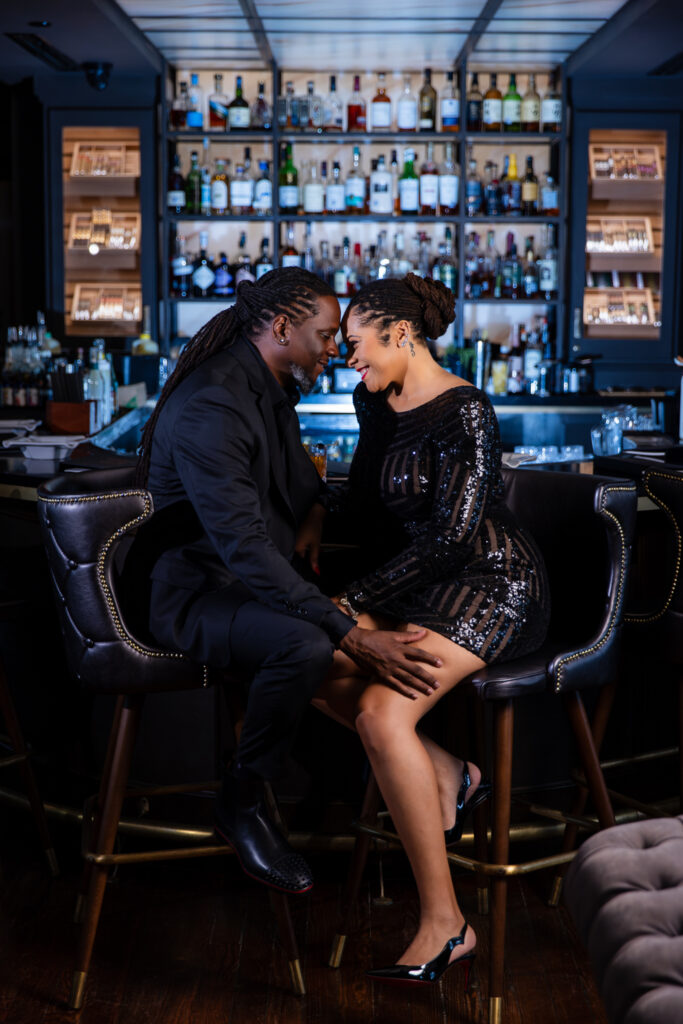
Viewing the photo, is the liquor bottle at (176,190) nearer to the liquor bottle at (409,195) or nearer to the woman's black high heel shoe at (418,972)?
the liquor bottle at (409,195)

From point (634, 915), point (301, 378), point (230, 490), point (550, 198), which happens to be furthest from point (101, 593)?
point (550, 198)

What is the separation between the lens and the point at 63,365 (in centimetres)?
343

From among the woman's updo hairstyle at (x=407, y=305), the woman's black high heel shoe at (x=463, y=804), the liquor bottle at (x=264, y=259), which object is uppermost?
the liquor bottle at (x=264, y=259)

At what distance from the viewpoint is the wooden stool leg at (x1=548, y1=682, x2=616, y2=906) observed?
7.49 feet

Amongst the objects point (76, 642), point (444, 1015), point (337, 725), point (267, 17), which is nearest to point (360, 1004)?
point (444, 1015)

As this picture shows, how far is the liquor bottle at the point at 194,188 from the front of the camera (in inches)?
233

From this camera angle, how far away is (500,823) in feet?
6.32

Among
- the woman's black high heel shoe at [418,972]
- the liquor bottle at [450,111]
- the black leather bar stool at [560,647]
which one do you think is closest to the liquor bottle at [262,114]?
the liquor bottle at [450,111]

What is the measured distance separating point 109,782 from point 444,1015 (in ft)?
2.49

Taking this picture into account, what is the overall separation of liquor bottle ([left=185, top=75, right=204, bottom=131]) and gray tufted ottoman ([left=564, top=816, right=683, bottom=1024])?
17.2ft

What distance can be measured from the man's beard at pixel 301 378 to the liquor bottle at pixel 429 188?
3965 mm

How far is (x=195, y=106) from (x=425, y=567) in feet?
15.4

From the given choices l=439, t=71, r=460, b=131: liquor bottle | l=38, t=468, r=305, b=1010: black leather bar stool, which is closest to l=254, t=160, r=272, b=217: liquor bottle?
l=439, t=71, r=460, b=131: liquor bottle

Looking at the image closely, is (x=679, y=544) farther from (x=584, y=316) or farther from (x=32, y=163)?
(x=32, y=163)
